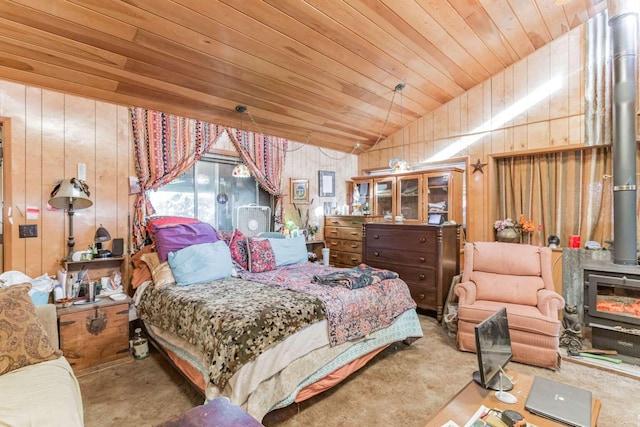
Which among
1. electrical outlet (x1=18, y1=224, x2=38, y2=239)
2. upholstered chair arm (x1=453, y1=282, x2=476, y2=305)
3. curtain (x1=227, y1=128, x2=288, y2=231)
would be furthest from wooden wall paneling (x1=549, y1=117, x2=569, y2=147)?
electrical outlet (x1=18, y1=224, x2=38, y2=239)

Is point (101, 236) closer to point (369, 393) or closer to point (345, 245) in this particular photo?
point (369, 393)

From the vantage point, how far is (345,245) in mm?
4648

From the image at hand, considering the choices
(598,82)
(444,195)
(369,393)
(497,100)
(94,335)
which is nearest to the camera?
(369,393)

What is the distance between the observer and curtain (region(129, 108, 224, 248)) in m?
3.18

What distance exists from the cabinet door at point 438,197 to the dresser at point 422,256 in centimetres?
34

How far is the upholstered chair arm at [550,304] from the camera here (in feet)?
8.59

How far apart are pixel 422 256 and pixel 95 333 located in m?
3.28

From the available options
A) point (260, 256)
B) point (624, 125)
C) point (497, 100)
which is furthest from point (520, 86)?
point (260, 256)

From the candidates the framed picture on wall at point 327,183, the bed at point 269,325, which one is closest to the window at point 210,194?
the bed at point 269,325

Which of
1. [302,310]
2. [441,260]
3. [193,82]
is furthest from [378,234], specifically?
[193,82]

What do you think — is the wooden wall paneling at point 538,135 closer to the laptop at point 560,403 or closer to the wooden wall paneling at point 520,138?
the wooden wall paneling at point 520,138

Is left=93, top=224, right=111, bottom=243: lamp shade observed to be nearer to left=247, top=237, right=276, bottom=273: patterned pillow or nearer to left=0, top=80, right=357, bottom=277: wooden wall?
left=0, top=80, right=357, bottom=277: wooden wall

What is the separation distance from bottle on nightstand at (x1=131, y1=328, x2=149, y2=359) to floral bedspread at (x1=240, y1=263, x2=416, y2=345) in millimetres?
1023

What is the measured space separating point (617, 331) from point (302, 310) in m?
2.86
